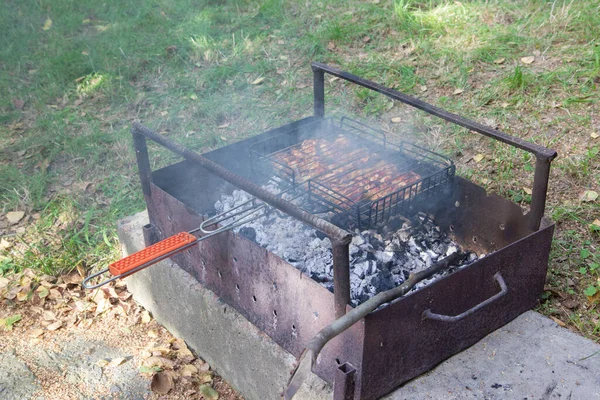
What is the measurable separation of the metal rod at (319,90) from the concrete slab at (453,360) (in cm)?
114

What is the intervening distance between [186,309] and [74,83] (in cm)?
341

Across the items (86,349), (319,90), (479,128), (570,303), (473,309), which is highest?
(479,128)

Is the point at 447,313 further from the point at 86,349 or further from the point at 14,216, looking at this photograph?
the point at 14,216

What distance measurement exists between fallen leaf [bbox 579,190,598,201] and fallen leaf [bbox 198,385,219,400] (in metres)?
2.18

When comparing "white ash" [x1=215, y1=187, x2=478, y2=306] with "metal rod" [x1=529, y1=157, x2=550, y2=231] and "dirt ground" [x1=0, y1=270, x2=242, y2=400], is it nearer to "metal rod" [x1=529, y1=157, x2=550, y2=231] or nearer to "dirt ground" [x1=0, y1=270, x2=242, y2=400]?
"metal rod" [x1=529, y1=157, x2=550, y2=231]

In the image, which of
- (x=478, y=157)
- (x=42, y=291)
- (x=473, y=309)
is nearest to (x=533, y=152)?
(x=473, y=309)

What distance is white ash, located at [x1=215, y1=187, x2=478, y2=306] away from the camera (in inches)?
99.1

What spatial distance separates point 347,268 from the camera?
6.42 feet

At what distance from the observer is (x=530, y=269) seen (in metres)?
2.48

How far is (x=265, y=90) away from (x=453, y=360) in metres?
3.30

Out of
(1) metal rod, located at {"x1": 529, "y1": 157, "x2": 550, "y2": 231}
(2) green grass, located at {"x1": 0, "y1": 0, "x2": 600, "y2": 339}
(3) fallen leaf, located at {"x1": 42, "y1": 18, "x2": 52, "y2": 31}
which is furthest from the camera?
(3) fallen leaf, located at {"x1": 42, "y1": 18, "x2": 52, "y2": 31}

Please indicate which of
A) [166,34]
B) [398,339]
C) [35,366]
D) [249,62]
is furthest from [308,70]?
[398,339]

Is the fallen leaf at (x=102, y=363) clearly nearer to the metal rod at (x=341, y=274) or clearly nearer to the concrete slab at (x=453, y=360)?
the concrete slab at (x=453, y=360)

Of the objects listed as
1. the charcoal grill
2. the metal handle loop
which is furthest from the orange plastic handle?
the metal handle loop
